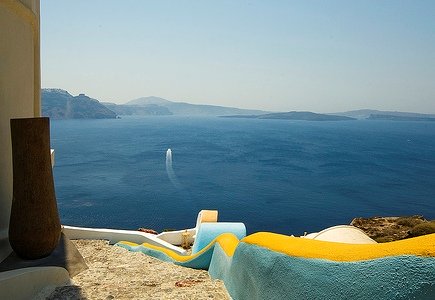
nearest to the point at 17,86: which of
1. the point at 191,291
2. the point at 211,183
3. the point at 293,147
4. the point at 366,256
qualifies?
the point at 191,291

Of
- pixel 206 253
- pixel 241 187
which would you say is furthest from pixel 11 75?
pixel 241 187

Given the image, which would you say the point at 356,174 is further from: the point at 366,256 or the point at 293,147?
the point at 366,256

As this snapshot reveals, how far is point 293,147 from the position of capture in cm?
14825

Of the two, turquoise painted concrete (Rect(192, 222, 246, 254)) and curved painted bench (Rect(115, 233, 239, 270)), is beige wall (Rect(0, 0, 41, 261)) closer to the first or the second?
curved painted bench (Rect(115, 233, 239, 270))

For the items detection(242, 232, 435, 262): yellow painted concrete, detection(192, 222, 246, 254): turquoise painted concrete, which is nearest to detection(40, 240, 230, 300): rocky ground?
detection(242, 232, 435, 262): yellow painted concrete

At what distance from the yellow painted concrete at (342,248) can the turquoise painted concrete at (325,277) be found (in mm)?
68

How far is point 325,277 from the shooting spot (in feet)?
15.1

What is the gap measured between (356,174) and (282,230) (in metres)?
50.8

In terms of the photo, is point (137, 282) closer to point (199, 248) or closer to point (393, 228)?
point (199, 248)

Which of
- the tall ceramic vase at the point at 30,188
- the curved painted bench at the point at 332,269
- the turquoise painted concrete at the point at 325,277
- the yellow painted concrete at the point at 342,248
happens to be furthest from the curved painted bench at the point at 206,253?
the tall ceramic vase at the point at 30,188

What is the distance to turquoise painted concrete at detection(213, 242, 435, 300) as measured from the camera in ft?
11.3

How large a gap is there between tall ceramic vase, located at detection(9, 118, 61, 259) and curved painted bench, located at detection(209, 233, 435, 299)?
5.52m

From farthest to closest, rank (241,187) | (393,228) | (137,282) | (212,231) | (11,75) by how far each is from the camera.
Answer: (241,187) → (393,228) → (212,231) → (11,75) → (137,282)

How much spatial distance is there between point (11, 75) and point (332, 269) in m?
10.00
